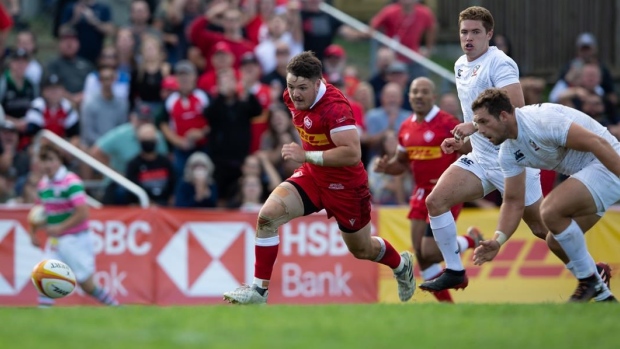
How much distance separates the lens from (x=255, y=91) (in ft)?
59.9

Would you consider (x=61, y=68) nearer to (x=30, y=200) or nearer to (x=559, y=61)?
(x=30, y=200)

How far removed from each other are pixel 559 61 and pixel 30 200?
10.6 metres

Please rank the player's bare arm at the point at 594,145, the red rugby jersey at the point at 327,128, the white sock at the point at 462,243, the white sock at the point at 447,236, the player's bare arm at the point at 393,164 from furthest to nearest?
the player's bare arm at the point at 393,164 < the white sock at the point at 462,243 < the white sock at the point at 447,236 < the red rugby jersey at the point at 327,128 < the player's bare arm at the point at 594,145

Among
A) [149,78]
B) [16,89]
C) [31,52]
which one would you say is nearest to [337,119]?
[149,78]

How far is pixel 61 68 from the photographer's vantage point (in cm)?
1920

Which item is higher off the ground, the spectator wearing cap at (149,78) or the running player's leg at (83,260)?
the spectator wearing cap at (149,78)

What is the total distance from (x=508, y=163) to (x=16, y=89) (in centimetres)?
983

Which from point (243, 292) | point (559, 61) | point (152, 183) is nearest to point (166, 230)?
point (152, 183)

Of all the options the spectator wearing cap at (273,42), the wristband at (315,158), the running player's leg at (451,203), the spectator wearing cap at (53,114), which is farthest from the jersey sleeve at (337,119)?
the spectator wearing cap at (273,42)

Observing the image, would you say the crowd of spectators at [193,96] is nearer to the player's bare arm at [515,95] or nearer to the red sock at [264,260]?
the player's bare arm at [515,95]

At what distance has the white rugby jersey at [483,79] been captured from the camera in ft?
36.8

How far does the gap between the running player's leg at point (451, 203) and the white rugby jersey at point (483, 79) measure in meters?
0.15

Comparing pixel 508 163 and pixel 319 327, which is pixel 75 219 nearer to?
pixel 508 163

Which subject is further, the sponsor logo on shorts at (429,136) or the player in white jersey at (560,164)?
the sponsor logo on shorts at (429,136)
